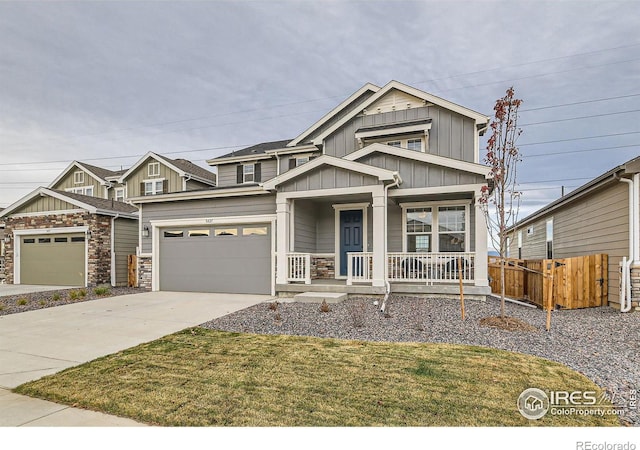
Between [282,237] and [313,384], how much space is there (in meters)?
6.70

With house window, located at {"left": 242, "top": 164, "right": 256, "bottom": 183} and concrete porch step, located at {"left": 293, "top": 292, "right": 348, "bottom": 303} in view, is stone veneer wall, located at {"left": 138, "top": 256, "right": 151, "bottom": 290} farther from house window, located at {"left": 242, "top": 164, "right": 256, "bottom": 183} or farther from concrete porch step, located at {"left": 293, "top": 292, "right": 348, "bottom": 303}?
concrete porch step, located at {"left": 293, "top": 292, "right": 348, "bottom": 303}

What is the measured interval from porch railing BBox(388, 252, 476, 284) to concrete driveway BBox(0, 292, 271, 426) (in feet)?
12.8

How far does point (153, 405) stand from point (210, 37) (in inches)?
263

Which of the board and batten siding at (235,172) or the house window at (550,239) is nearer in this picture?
the house window at (550,239)

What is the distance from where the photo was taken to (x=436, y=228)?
432 inches

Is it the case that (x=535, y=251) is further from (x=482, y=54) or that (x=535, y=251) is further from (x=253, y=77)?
(x=253, y=77)

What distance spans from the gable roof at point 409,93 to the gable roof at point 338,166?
396cm

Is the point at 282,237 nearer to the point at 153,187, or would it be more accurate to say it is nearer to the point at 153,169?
the point at 153,187

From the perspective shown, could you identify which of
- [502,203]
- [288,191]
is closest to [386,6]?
[502,203]

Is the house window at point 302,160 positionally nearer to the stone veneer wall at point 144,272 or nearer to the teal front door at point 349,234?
the teal front door at point 349,234

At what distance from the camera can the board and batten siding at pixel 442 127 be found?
39.4 ft

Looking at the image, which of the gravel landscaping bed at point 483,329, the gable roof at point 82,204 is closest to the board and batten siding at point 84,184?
the gable roof at point 82,204
